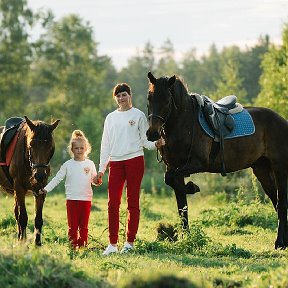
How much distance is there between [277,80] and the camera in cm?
3092

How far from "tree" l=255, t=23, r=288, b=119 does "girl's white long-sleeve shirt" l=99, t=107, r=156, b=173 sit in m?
19.4

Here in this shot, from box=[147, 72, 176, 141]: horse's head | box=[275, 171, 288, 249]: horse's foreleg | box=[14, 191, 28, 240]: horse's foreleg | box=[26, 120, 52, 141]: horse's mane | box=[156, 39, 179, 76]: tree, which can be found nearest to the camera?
box=[26, 120, 52, 141]: horse's mane

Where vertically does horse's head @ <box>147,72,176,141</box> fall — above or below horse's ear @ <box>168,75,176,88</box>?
below

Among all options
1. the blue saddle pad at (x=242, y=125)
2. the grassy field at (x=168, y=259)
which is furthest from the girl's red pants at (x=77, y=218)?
the blue saddle pad at (x=242, y=125)

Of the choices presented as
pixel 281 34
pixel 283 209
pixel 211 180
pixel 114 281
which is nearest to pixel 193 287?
pixel 114 281

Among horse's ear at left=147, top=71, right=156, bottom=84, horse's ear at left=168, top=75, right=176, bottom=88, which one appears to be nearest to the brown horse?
horse's ear at left=147, top=71, right=156, bottom=84

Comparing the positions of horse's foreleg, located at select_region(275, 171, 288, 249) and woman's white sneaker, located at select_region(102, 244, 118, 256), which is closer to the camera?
woman's white sneaker, located at select_region(102, 244, 118, 256)

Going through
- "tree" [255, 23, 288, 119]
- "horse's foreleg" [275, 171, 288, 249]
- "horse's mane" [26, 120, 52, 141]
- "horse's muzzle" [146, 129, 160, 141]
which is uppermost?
"tree" [255, 23, 288, 119]

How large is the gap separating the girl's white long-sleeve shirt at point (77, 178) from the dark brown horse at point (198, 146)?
1087mm

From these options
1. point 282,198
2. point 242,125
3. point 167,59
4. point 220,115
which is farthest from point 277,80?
point 167,59

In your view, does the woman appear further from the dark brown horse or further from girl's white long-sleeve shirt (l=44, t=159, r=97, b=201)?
the dark brown horse

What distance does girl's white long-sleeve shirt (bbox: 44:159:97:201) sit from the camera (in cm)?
963

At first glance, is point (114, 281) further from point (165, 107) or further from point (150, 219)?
point (150, 219)

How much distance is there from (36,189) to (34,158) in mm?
844
